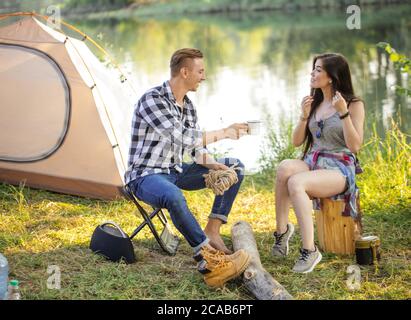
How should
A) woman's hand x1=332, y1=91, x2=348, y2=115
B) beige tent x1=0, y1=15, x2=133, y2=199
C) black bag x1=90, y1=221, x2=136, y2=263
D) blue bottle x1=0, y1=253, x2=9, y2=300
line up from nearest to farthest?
1. blue bottle x1=0, y1=253, x2=9, y2=300
2. woman's hand x1=332, y1=91, x2=348, y2=115
3. black bag x1=90, y1=221, x2=136, y2=263
4. beige tent x1=0, y1=15, x2=133, y2=199

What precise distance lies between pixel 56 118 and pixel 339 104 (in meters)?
2.19

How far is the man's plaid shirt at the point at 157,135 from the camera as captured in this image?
11.9ft

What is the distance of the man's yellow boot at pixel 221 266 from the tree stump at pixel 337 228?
638 mm

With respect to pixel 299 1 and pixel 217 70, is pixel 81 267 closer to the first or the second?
pixel 217 70

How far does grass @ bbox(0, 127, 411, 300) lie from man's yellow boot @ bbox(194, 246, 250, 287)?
0.06m

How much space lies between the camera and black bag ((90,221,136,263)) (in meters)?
3.73

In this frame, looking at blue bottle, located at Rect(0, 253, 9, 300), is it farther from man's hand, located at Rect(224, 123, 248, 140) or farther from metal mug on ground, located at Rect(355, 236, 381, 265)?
metal mug on ground, located at Rect(355, 236, 381, 265)

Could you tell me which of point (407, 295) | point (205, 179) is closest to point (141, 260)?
point (205, 179)

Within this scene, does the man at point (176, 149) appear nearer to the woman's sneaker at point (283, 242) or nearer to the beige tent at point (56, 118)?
the woman's sneaker at point (283, 242)

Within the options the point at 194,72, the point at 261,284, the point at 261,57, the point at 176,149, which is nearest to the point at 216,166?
the point at 176,149

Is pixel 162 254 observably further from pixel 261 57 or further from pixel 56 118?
pixel 261 57

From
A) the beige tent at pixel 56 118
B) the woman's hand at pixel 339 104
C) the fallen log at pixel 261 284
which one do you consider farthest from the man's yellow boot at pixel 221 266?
the beige tent at pixel 56 118

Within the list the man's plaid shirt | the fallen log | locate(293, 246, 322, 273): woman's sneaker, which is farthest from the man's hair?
Answer: locate(293, 246, 322, 273): woman's sneaker
